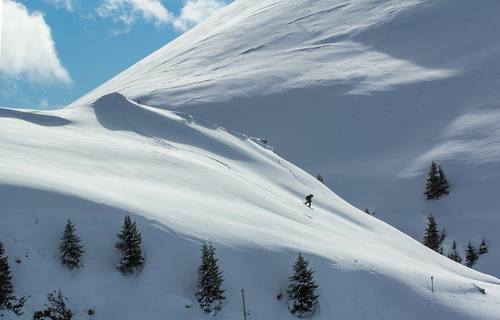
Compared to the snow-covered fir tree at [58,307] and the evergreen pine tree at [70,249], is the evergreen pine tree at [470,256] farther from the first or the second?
the snow-covered fir tree at [58,307]

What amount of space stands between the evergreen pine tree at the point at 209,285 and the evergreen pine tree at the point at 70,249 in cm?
481

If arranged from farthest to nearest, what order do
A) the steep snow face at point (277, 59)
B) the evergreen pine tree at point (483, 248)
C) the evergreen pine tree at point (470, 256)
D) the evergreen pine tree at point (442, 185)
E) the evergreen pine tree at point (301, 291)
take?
1. the steep snow face at point (277, 59)
2. the evergreen pine tree at point (442, 185)
3. the evergreen pine tree at point (483, 248)
4. the evergreen pine tree at point (470, 256)
5. the evergreen pine tree at point (301, 291)

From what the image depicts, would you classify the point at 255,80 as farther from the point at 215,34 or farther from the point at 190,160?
the point at 190,160

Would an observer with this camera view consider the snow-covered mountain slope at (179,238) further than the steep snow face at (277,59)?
No

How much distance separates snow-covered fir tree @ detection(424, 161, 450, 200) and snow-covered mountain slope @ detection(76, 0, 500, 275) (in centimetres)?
104

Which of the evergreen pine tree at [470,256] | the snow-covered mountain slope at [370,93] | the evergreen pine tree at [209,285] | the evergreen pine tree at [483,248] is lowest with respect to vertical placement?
the evergreen pine tree at [209,285]

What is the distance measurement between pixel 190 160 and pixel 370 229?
13.9 metres

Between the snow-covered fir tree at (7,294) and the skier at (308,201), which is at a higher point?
the skier at (308,201)

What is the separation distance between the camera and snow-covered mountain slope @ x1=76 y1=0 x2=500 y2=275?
224ft

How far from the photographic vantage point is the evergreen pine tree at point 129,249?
74.7 feet

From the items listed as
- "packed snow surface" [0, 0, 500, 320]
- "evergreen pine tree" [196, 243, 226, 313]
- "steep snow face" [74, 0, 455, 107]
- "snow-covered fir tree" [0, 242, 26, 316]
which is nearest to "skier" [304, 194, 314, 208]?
"packed snow surface" [0, 0, 500, 320]

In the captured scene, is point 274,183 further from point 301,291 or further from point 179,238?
point 301,291

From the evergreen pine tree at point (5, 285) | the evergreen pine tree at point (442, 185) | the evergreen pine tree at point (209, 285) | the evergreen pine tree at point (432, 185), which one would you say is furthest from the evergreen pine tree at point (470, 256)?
the evergreen pine tree at point (5, 285)

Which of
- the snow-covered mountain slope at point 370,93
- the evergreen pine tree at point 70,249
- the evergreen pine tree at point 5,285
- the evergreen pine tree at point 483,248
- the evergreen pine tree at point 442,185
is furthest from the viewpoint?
the snow-covered mountain slope at point 370,93
